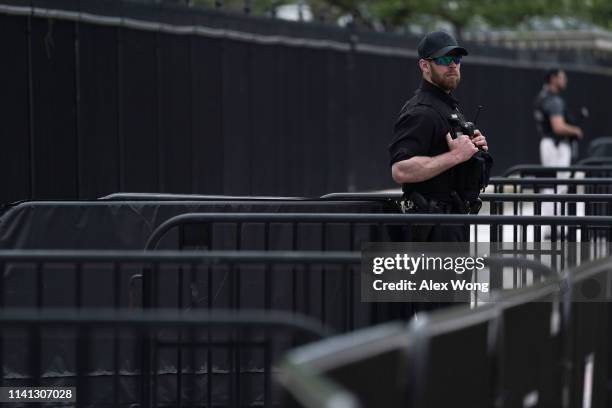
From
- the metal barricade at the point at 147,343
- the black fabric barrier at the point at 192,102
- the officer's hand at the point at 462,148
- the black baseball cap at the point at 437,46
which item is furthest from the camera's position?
the black fabric barrier at the point at 192,102

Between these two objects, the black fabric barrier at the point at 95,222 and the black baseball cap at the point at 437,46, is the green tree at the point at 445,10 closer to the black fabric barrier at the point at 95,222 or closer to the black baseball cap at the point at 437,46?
the black baseball cap at the point at 437,46

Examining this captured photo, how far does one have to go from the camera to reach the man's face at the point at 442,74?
774cm

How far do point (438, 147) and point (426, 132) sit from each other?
124 millimetres

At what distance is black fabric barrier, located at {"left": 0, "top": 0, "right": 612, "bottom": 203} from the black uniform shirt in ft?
14.1

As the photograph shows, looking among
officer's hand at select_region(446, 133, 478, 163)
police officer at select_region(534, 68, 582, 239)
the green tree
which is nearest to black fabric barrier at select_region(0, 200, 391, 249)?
officer's hand at select_region(446, 133, 478, 163)

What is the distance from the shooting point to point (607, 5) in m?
47.9

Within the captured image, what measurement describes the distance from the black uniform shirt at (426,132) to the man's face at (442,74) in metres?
0.03

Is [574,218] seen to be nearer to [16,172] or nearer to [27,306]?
[27,306]

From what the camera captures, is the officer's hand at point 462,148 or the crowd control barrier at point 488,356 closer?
the crowd control barrier at point 488,356

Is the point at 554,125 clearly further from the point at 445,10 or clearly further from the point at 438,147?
the point at 445,10

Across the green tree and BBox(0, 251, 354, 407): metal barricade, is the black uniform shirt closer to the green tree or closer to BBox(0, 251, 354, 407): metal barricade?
BBox(0, 251, 354, 407): metal barricade

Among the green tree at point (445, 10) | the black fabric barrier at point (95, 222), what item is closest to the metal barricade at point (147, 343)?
the black fabric barrier at point (95, 222)

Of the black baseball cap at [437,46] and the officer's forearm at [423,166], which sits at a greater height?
the black baseball cap at [437,46]

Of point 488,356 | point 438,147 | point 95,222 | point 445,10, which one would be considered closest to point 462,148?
point 438,147
